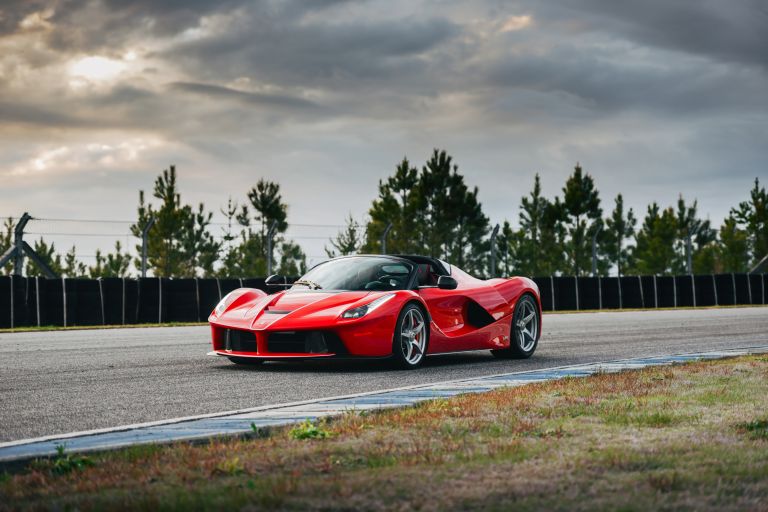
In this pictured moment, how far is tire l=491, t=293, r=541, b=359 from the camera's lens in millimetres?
12133

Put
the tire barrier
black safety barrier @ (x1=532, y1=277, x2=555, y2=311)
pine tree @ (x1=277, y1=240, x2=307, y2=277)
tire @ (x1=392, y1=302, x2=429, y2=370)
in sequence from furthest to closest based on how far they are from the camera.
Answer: pine tree @ (x1=277, y1=240, x2=307, y2=277)
black safety barrier @ (x1=532, y1=277, x2=555, y2=311)
the tire barrier
tire @ (x1=392, y1=302, x2=429, y2=370)

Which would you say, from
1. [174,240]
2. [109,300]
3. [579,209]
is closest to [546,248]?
[579,209]

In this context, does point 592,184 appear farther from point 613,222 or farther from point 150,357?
point 150,357

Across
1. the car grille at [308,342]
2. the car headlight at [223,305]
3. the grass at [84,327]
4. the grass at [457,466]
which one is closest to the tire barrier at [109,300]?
the grass at [84,327]

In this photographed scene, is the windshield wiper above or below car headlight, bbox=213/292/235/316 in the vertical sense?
above

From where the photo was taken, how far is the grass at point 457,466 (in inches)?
156

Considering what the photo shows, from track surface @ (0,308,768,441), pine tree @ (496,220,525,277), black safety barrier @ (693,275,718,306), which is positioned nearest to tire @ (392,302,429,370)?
track surface @ (0,308,768,441)

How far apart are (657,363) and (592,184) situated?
62255 millimetres

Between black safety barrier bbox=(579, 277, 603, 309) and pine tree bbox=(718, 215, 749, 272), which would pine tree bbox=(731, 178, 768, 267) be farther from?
black safety barrier bbox=(579, 277, 603, 309)

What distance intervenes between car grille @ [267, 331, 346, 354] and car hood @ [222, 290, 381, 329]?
3.9 inches

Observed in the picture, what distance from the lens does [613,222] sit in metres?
84.4

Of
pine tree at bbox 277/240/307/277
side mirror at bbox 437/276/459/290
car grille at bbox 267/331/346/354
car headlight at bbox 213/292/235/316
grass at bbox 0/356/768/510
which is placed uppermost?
pine tree at bbox 277/240/307/277

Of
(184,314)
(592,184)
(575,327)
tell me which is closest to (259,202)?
(592,184)

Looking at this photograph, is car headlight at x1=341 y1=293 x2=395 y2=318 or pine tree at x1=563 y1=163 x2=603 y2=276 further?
pine tree at x1=563 y1=163 x2=603 y2=276
